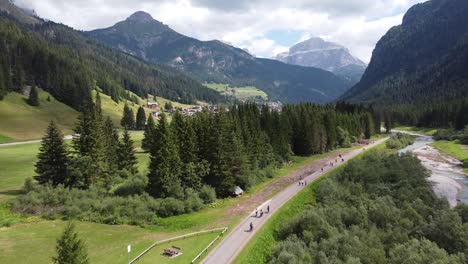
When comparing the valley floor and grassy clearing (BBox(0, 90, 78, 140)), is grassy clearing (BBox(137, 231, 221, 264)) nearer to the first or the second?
the valley floor

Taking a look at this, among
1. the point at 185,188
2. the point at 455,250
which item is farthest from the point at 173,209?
the point at 455,250

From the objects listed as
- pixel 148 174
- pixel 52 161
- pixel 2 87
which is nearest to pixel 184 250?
pixel 148 174

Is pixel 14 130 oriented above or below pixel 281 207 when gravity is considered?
above

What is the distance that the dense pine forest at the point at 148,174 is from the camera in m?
58.2

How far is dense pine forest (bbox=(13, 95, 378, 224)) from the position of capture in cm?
5823

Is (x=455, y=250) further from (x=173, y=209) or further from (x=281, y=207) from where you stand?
(x=173, y=209)

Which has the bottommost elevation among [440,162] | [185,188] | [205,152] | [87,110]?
[440,162]

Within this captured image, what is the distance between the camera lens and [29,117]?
5969 inches

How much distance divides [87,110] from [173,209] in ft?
93.0

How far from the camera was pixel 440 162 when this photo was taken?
122875 mm

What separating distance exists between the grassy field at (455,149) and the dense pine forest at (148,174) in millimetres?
78780

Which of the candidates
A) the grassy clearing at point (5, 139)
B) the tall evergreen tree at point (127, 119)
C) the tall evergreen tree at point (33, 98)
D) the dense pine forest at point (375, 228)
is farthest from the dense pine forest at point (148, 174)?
the tall evergreen tree at point (33, 98)

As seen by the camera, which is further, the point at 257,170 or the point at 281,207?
the point at 257,170

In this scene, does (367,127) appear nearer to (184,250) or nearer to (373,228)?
(373,228)
